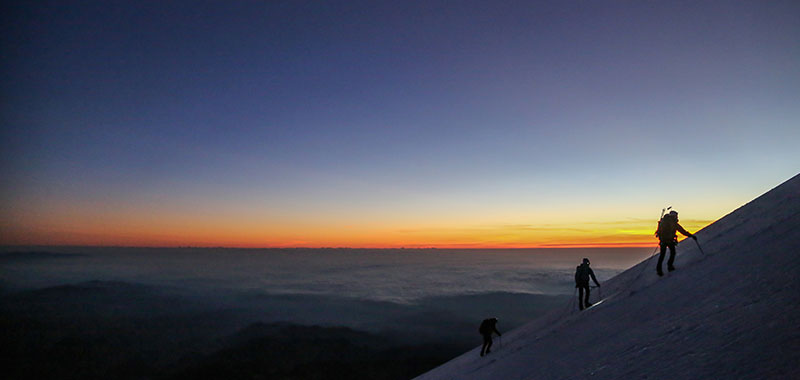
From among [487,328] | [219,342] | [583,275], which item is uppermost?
[583,275]

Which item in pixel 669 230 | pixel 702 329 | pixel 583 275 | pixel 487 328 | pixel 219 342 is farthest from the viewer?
pixel 219 342

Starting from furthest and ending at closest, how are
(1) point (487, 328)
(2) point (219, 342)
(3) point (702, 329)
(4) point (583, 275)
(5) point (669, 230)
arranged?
(2) point (219, 342) → (1) point (487, 328) → (4) point (583, 275) → (5) point (669, 230) → (3) point (702, 329)

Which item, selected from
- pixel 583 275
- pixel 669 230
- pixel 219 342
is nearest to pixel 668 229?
pixel 669 230

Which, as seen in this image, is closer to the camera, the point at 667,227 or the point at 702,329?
the point at 702,329

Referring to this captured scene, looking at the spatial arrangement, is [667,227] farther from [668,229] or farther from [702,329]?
[702,329]

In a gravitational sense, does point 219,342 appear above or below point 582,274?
below

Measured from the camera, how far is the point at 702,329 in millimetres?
4387

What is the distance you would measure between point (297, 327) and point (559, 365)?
54.1 meters

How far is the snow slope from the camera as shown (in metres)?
3.35

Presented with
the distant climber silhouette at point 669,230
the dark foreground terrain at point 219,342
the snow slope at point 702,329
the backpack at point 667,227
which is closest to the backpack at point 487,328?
the snow slope at point 702,329

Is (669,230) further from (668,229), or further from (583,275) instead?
(583,275)

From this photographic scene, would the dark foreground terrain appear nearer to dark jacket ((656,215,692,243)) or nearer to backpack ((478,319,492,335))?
backpack ((478,319,492,335))

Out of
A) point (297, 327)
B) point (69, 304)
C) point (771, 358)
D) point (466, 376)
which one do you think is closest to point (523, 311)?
point (297, 327)

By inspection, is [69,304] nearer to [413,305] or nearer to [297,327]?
[297,327]
